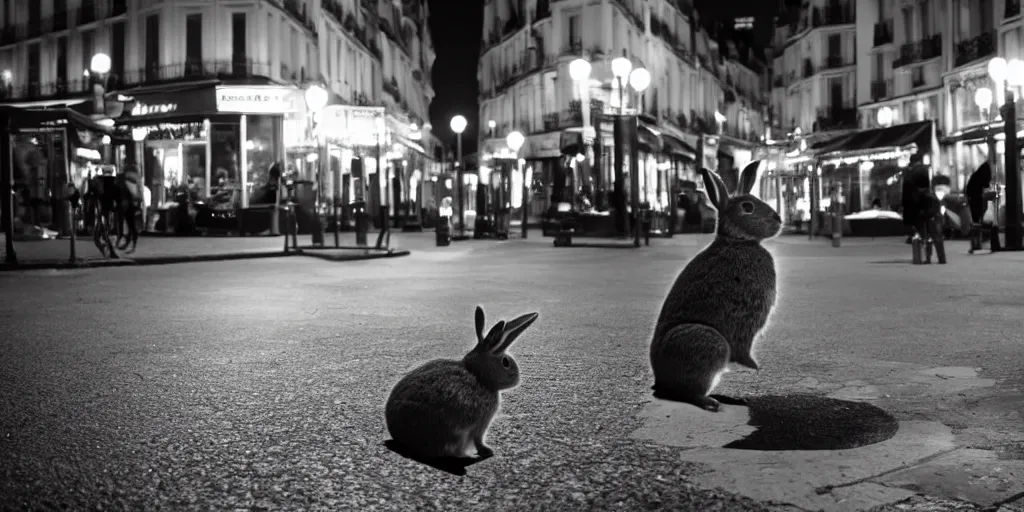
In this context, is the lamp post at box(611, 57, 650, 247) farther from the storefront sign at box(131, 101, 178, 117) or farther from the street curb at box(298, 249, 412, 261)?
the storefront sign at box(131, 101, 178, 117)

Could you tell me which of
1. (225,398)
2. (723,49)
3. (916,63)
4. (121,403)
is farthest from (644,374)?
(723,49)

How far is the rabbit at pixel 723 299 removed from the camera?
370 cm

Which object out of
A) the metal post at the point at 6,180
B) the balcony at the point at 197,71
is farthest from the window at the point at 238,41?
the metal post at the point at 6,180

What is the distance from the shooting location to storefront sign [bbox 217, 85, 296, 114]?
104 ft

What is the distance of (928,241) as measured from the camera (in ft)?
46.9

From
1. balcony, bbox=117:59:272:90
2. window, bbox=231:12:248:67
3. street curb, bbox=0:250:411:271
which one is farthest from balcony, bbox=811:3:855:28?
street curb, bbox=0:250:411:271

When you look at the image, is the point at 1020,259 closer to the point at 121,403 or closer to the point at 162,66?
the point at 121,403

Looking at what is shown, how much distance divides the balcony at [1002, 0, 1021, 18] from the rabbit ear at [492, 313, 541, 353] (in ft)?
127

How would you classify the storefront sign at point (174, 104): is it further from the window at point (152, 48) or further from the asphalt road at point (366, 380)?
the asphalt road at point (366, 380)

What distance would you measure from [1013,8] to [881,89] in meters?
17.4

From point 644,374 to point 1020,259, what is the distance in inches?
468

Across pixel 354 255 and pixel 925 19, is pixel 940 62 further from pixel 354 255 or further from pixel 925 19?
pixel 354 255

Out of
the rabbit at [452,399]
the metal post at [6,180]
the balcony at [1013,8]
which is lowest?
the rabbit at [452,399]

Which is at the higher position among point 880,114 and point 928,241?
point 880,114
